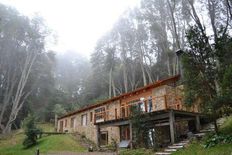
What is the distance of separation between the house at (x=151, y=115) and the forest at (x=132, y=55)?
2.08m

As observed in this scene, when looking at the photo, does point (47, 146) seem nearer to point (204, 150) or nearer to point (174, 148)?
point (174, 148)

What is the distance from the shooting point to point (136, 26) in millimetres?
25172

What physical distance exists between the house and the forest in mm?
2075

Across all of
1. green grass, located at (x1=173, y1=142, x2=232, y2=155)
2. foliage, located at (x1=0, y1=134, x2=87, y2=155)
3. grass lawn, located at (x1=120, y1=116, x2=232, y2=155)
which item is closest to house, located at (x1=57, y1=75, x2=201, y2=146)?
grass lawn, located at (x1=120, y1=116, x2=232, y2=155)

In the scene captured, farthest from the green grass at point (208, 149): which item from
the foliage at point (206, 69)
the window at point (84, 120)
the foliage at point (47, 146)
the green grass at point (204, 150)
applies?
the window at point (84, 120)

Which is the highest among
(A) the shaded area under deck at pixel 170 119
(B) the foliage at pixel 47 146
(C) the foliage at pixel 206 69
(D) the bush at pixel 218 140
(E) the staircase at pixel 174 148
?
(C) the foliage at pixel 206 69

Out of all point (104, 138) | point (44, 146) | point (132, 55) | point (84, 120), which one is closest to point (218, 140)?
point (104, 138)

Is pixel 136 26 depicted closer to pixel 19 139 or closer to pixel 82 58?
pixel 19 139

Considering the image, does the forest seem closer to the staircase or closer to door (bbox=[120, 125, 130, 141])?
the staircase

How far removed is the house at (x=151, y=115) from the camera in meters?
12.2

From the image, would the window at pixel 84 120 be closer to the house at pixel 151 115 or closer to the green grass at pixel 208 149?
the house at pixel 151 115

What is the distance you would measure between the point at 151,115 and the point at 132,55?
52.0 ft

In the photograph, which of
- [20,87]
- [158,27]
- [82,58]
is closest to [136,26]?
[158,27]

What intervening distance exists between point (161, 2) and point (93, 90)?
19.9 meters
